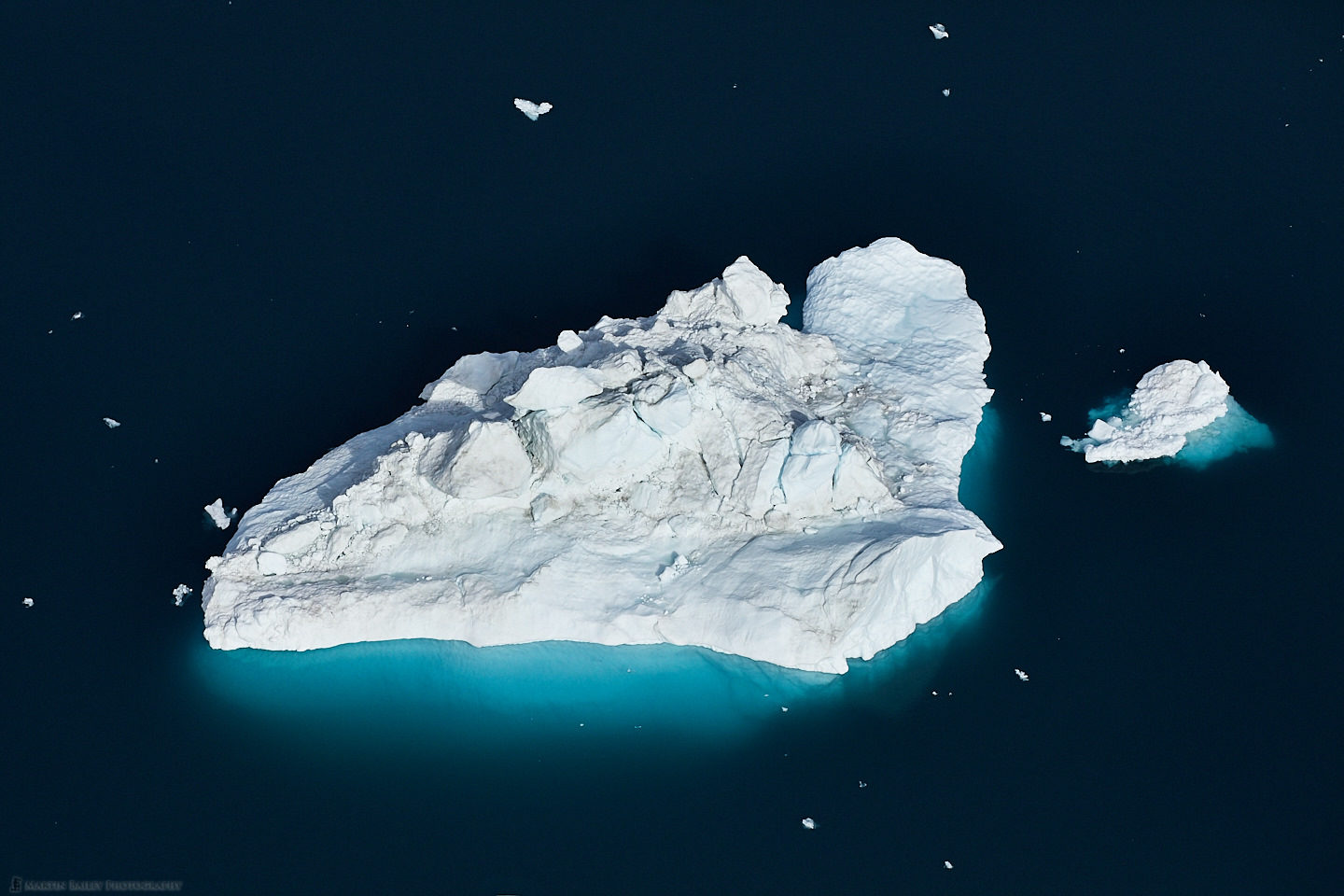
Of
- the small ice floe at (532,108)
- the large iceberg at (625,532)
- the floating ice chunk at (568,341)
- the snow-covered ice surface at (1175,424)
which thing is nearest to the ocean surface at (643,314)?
the snow-covered ice surface at (1175,424)

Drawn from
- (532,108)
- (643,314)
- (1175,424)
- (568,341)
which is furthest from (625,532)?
(532,108)

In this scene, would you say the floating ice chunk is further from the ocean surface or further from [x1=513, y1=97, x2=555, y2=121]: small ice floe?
[x1=513, y1=97, x2=555, y2=121]: small ice floe

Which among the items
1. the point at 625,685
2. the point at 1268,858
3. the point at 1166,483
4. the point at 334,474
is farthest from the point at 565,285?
the point at 1268,858

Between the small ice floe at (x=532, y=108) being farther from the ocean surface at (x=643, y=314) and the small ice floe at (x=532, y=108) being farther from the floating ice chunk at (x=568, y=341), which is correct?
the floating ice chunk at (x=568, y=341)

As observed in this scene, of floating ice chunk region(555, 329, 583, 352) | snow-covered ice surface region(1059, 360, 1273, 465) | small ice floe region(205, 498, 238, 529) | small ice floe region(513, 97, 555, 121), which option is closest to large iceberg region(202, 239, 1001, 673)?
floating ice chunk region(555, 329, 583, 352)

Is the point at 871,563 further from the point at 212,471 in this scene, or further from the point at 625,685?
the point at 212,471

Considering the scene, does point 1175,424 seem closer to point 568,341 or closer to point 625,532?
point 625,532
